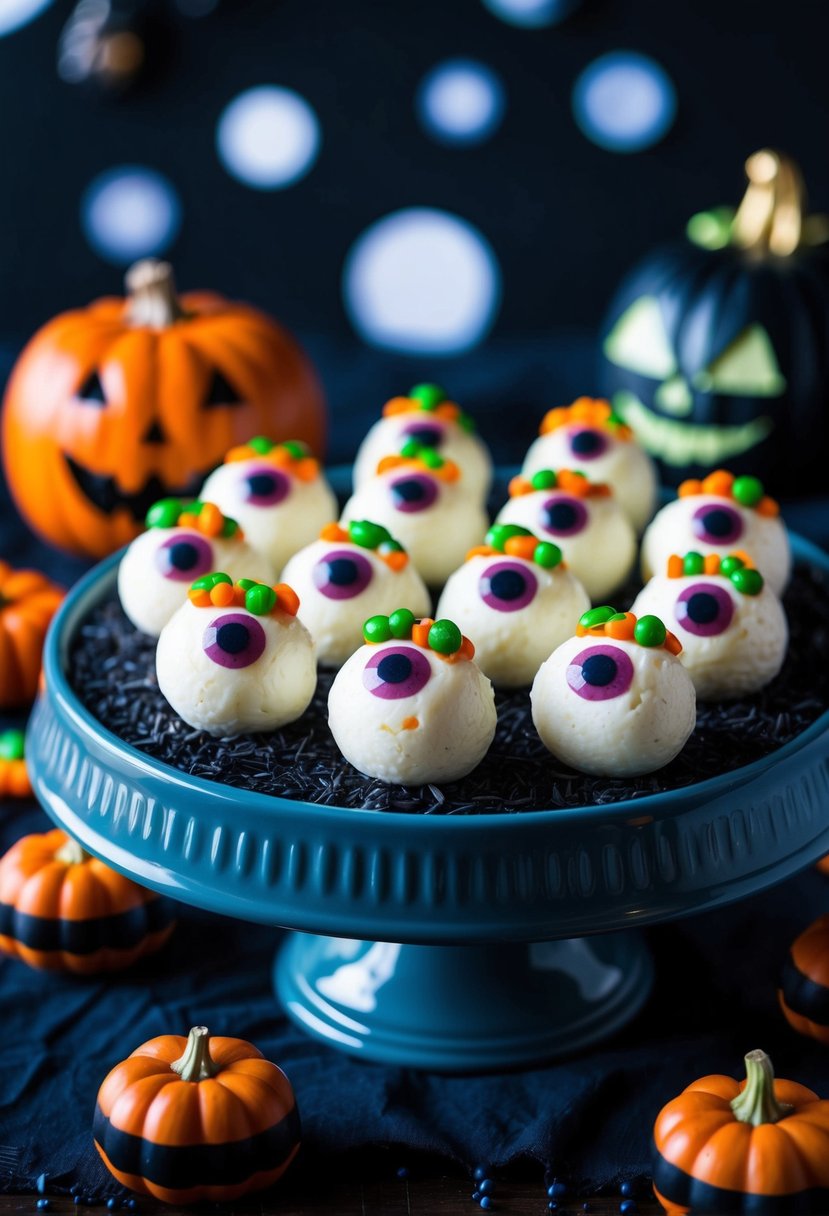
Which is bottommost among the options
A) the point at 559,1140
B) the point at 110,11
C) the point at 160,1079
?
the point at 559,1140

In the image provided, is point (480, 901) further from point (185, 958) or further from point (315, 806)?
point (185, 958)

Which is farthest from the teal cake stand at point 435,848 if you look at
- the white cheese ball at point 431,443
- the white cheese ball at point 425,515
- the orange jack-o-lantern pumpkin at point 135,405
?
the orange jack-o-lantern pumpkin at point 135,405

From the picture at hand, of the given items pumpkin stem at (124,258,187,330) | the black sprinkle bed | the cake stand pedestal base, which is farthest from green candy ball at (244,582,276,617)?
pumpkin stem at (124,258,187,330)

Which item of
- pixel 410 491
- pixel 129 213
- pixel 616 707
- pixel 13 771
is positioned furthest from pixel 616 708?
pixel 129 213

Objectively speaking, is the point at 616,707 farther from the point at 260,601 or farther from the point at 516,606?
the point at 260,601

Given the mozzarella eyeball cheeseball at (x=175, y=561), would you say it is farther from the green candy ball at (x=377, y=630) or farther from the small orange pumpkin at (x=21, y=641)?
the small orange pumpkin at (x=21, y=641)

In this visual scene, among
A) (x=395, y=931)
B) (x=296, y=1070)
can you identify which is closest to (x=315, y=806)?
(x=395, y=931)

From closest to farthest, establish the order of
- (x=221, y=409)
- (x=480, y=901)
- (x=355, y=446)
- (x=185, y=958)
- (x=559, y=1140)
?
(x=480, y=901), (x=559, y=1140), (x=185, y=958), (x=221, y=409), (x=355, y=446)
